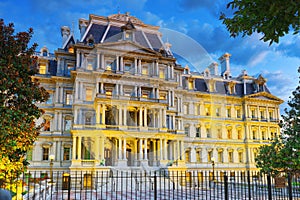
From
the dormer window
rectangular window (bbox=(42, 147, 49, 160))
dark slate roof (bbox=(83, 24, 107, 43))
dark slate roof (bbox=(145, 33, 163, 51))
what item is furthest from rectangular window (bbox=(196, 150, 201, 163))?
the dormer window

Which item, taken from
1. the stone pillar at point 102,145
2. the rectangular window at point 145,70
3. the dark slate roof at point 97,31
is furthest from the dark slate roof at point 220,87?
the stone pillar at point 102,145

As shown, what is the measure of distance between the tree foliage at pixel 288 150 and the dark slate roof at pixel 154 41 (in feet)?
66.0

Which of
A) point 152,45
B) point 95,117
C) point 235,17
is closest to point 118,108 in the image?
point 95,117

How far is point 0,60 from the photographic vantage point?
33.0 feet

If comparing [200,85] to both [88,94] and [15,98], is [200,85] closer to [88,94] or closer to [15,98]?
[88,94]

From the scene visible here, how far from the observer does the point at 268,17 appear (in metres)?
5.65

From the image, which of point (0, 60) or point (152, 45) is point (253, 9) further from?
point (152, 45)

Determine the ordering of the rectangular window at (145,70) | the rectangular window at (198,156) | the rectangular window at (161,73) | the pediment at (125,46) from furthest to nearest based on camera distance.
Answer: the rectangular window at (198,156), the rectangular window at (161,73), the rectangular window at (145,70), the pediment at (125,46)

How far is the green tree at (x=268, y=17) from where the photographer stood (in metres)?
5.16

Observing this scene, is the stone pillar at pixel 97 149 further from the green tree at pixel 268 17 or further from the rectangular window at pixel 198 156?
the green tree at pixel 268 17

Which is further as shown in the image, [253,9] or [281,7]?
[253,9]

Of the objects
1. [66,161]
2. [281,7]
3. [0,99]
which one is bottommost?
[66,161]

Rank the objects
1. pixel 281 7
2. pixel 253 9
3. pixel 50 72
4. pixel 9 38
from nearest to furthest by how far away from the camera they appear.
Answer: pixel 281 7
pixel 253 9
pixel 9 38
pixel 50 72

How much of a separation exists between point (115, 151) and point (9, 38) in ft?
67.5
